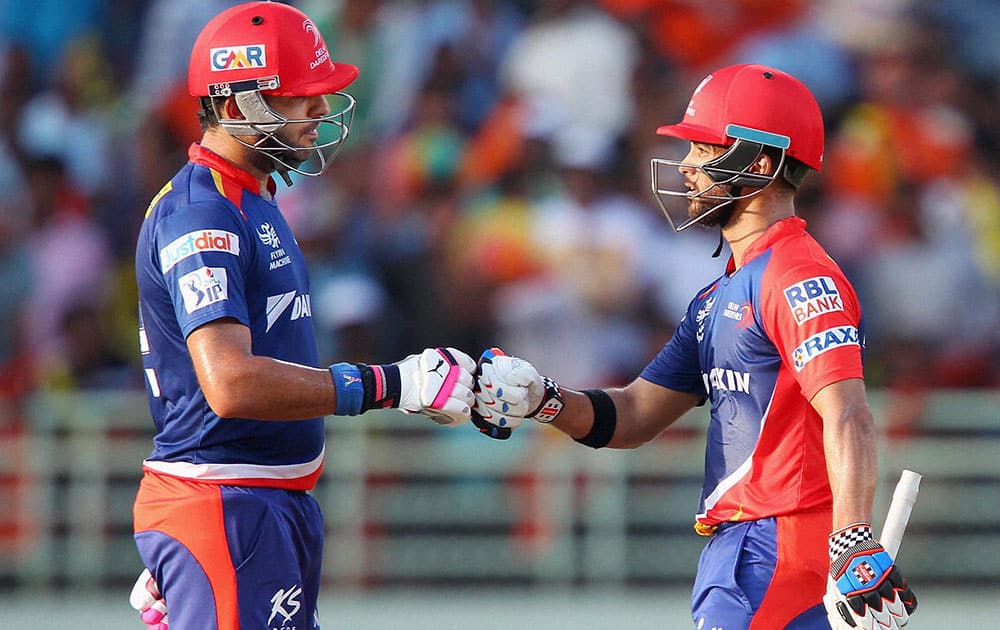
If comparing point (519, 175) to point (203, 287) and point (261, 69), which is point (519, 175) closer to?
point (261, 69)

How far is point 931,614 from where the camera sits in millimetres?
9453

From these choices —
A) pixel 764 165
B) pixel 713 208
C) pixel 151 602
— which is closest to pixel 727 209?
pixel 713 208

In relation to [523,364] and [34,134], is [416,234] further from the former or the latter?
[523,364]

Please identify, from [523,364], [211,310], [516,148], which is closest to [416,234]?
[516,148]

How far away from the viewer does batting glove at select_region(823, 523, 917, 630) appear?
446cm

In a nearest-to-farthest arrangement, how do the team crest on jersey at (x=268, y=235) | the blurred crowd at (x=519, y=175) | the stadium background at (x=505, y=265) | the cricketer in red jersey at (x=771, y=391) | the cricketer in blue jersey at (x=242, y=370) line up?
the cricketer in red jersey at (x=771, y=391) < the cricketer in blue jersey at (x=242, y=370) < the team crest on jersey at (x=268, y=235) < the stadium background at (x=505, y=265) < the blurred crowd at (x=519, y=175)

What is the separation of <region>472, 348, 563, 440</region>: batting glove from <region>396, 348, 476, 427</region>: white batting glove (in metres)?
0.25

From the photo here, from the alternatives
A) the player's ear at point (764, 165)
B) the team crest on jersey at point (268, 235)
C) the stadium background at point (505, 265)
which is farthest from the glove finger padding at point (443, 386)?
the stadium background at point (505, 265)

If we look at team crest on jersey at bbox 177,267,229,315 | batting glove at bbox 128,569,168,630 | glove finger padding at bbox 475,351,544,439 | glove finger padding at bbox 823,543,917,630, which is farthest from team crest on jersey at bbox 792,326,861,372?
batting glove at bbox 128,569,168,630

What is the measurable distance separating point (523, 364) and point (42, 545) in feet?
17.4

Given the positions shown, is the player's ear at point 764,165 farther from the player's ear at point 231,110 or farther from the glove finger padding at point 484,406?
the player's ear at point 231,110

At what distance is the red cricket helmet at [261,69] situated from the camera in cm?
516

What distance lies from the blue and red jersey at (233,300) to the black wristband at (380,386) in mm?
324

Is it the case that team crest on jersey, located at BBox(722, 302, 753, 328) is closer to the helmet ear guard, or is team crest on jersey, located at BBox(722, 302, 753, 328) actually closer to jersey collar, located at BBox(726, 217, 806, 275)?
jersey collar, located at BBox(726, 217, 806, 275)
